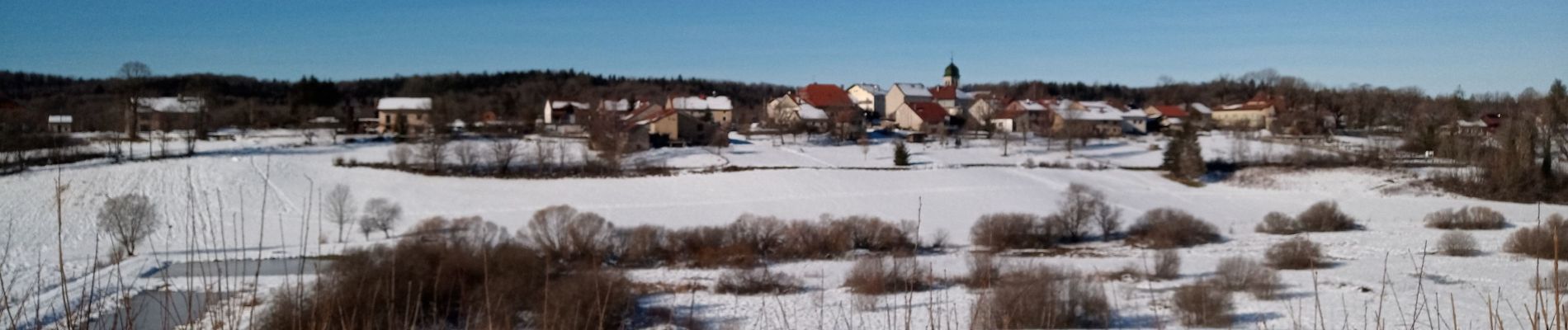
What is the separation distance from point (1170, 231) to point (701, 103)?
28.4 metres

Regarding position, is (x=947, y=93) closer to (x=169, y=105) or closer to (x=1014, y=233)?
(x=1014, y=233)

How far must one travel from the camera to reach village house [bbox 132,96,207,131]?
33406 mm

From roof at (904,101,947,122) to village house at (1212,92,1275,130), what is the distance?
1286cm

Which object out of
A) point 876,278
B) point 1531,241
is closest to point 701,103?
point 876,278

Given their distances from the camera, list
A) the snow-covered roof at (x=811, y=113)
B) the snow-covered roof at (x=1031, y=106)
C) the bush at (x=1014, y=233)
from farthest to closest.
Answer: the snow-covered roof at (x=1031, y=106), the snow-covered roof at (x=811, y=113), the bush at (x=1014, y=233)

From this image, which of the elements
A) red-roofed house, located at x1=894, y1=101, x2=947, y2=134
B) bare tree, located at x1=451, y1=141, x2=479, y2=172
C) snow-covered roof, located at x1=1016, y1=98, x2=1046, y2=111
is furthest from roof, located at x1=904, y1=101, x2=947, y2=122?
bare tree, located at x1=451, y1=141, x2=479, y2=172

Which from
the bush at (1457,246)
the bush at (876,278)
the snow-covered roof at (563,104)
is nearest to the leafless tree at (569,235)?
the bush at (876,278)

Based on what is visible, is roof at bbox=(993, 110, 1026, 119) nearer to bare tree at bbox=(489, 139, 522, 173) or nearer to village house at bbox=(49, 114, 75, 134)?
bare tree at bbox=(489, 139, 522, 173)

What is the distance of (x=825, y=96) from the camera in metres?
47.3

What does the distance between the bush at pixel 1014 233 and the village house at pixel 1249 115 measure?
84.0 ft

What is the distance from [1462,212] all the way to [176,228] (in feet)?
91.1

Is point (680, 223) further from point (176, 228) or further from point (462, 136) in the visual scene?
point (462, 136)

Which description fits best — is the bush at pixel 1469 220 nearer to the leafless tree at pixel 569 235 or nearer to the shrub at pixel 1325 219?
the shrub at pixel 1325 219

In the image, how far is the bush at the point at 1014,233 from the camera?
755 inches
